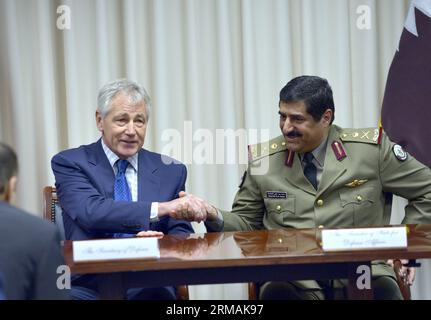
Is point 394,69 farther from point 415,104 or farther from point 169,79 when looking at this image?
point 169,79

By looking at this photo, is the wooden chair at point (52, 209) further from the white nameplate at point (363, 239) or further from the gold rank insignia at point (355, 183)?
the white nameplate at point (363, 239)

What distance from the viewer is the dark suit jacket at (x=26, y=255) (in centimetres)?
186

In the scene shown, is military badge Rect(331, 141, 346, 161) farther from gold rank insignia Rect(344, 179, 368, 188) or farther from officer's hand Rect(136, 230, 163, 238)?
officer's hand Rect(136, 230, 163, 238)

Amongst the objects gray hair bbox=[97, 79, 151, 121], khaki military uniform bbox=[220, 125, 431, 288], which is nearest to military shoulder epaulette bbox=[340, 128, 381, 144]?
khaki military uniform bbox=[220, 125, 431, 288]

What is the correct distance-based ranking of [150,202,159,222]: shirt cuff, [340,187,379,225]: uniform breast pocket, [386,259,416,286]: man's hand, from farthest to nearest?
1. [340,187,379,225]: uniform breast pocket
2. [386,259,416,286]: man's hand
3. [150,202,159,222]: shirt cuff

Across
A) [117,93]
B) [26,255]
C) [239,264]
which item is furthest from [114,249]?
[117,93]

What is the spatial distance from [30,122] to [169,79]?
0.81 metres

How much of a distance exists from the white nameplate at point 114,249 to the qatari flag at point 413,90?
156 cm

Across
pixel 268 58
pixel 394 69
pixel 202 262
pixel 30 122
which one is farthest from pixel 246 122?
pixel 202 262

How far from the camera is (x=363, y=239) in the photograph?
238 centimetres

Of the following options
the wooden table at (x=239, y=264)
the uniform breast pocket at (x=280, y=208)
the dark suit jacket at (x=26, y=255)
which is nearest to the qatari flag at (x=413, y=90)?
the uniform breast pocket at (x=280, y=208)

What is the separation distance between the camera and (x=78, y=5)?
4.09 m

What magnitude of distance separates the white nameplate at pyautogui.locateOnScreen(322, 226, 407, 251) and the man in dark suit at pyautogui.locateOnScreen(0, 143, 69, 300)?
2.98 feet

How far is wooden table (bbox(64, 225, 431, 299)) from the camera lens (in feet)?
7.62
